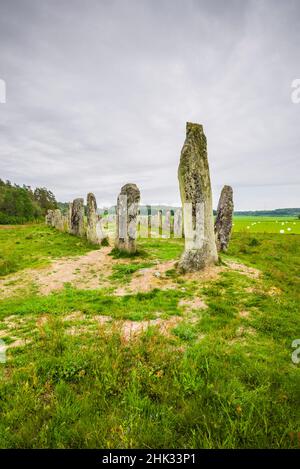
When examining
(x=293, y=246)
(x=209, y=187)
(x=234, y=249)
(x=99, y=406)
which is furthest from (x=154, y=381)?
(x=293, y=246)

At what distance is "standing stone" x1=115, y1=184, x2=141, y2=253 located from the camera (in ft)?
49.6

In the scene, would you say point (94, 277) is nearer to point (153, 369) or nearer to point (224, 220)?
point (153, 369)

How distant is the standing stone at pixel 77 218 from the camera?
2380 centimetres

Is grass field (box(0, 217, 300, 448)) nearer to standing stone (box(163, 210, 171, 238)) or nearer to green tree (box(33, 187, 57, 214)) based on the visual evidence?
standing stone (box(163, 210, 171, 238))

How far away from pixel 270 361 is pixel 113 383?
2.73m

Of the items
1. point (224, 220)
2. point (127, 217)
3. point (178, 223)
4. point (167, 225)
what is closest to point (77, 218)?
point (167, 225)

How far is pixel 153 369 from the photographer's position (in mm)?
3977

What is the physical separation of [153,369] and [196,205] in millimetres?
7715

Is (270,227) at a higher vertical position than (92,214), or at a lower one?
lower

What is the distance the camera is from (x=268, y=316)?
6.31 m

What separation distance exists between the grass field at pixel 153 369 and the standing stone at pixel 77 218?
15329mm

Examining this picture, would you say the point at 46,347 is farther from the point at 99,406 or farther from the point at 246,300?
the point at 246,300

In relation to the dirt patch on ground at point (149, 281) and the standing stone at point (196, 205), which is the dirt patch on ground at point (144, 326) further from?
the standing stone at point (196, 205)

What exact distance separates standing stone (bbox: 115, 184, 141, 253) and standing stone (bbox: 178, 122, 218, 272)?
16.6ft
